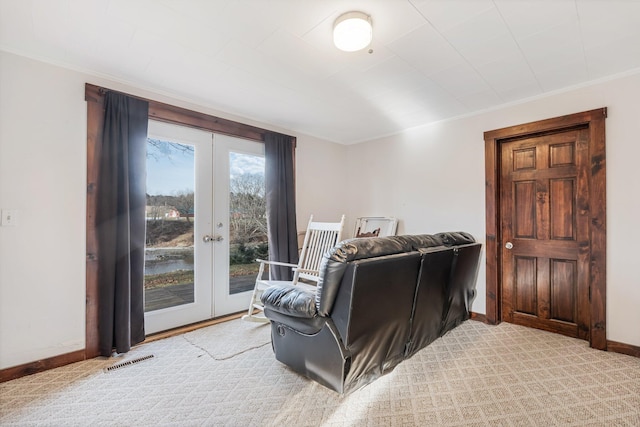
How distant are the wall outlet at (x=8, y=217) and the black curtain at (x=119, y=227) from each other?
47cm

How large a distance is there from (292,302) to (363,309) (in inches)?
18.2

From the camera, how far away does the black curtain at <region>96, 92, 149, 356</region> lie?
94.6 inches

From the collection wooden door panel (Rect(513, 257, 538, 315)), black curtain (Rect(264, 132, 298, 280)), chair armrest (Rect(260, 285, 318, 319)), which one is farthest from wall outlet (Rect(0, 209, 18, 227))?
wooden door panel (Rect(513, 257, 538, 315))

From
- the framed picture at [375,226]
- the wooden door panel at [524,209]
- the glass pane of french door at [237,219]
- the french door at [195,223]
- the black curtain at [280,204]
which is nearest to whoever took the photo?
the french door at [195,223]

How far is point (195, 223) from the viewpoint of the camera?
3053 millimetres

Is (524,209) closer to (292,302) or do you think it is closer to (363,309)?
(363,309)

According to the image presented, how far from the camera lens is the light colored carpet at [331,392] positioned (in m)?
1.67

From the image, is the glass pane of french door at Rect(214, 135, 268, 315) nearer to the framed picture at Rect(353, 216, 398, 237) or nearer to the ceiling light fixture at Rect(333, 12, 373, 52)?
the framed picture at Rect(353, 216, 398, 237)

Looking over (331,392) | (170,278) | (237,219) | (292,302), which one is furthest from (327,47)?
(170,278)

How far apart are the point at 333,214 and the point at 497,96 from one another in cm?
249

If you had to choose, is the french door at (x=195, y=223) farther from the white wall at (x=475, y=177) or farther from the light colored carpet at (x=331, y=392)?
the white wall at (x=475, y=177)

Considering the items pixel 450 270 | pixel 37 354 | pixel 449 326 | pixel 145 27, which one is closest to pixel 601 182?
pixel 450 270

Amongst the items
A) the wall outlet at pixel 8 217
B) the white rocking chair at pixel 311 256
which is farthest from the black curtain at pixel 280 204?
the wall outlet at pixel 8 217

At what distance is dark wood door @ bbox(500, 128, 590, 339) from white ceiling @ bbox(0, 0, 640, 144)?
0.60m
